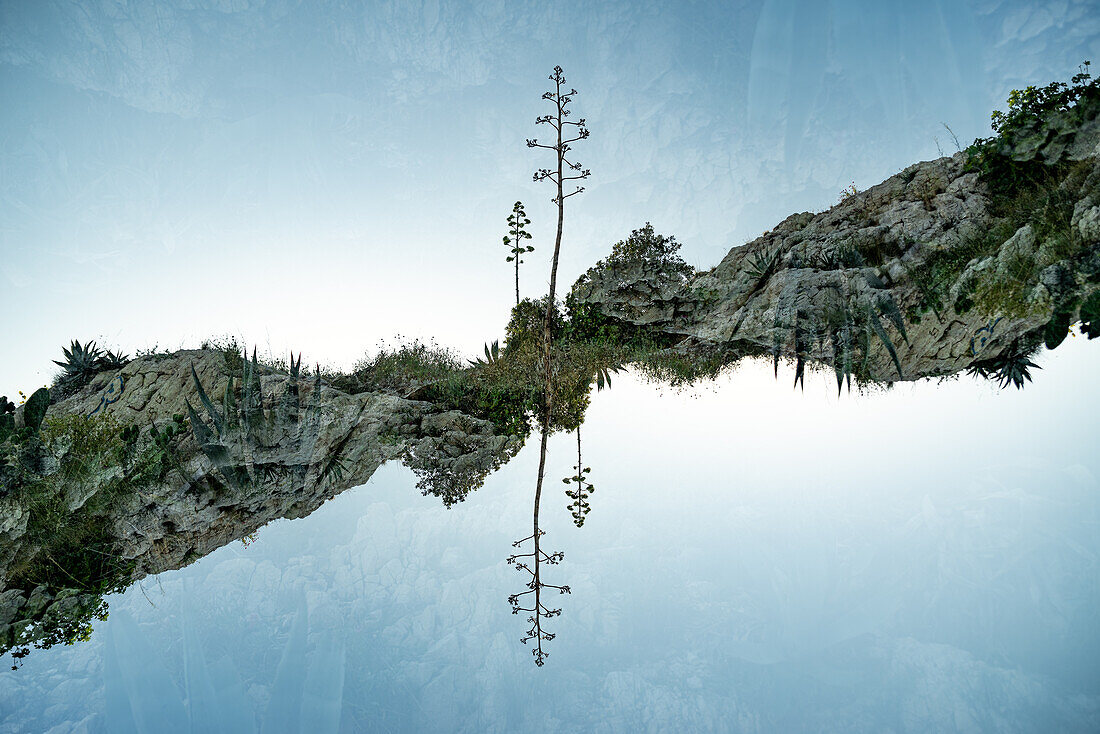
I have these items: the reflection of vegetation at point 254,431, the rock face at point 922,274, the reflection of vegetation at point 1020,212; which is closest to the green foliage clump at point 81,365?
the reflection of vegetation at point 254,431

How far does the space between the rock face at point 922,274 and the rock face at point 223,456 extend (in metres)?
4.26

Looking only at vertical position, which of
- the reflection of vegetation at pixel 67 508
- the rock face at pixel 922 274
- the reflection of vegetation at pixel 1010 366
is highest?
the rock face at pixel 922 274

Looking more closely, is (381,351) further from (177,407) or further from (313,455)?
(177,407)

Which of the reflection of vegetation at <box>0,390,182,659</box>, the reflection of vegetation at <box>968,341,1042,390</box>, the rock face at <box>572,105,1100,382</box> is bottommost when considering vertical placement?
the reflection of vegetation at <box>0,390,182,659</box>

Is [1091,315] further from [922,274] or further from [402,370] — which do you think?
[402,370]

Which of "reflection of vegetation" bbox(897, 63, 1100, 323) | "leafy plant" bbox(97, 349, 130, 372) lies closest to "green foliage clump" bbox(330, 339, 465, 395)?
"leafy plant" bbox(97, 349, 130, 372)

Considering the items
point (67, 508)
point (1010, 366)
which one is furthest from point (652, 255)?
point (67, 508)

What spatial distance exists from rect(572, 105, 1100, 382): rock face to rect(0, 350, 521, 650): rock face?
426cm

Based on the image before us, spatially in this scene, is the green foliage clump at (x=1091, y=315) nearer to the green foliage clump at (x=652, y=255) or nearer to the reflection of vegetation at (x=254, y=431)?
the green foliage clump at (x=652, y=255)

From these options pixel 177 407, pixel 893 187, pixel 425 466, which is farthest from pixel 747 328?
pixel 177 407

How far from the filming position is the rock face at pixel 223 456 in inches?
201

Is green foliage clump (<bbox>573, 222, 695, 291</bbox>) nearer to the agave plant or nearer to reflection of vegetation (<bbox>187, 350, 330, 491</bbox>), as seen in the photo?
reflection of vegetation (<bbox>187, 350, 330, 491</bbox>)

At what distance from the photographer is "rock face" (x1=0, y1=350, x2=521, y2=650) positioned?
16.7ft

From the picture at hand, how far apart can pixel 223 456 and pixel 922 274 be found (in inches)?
342
